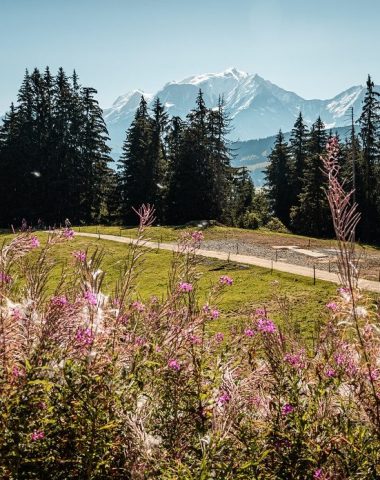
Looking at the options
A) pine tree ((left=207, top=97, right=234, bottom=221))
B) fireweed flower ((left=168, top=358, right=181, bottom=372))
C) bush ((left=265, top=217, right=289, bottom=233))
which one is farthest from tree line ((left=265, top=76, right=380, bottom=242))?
fireweed flower ((left=168, top=358, right=181, bottom=372))

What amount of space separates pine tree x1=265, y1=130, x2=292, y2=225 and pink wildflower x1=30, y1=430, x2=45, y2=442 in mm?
57615

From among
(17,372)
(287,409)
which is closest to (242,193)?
(287,409)

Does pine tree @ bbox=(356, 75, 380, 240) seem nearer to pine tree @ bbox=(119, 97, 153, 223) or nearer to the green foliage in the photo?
pine tree @ bbox=(119, 97, 153, 223)

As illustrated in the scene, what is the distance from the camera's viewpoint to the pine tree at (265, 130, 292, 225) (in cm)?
5959

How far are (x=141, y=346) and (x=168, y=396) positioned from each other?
1.28 feet

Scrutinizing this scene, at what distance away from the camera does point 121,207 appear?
51.0m

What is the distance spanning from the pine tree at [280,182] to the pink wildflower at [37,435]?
57615 millimetres

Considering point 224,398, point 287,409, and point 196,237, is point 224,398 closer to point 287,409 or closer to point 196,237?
point 287,409

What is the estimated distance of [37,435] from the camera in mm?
2420

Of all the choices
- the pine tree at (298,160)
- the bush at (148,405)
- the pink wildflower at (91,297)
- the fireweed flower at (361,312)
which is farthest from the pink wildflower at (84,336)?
the pine tree at (298,160)

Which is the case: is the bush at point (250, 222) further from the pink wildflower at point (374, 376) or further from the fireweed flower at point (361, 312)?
the fireweed flower at point (361, 312)

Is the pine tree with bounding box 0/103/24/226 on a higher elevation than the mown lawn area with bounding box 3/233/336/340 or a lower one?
higher

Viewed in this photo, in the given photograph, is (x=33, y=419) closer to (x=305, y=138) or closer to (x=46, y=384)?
(x=46, y=384)

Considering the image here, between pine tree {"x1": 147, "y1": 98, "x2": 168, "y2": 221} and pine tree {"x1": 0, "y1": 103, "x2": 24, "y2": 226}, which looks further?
pine tree {"x1": 0, "y1": 103, "x2": 24, "y2": 226}
